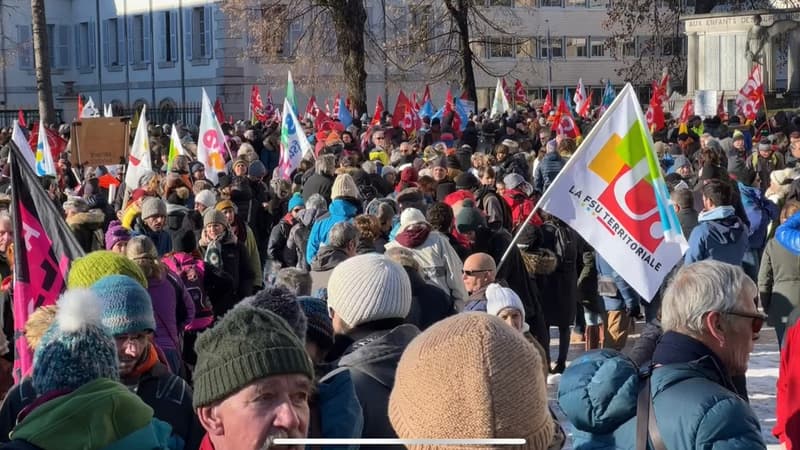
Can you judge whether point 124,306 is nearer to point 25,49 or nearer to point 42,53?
point 42,53

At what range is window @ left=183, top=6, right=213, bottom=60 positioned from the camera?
55894 millimetres

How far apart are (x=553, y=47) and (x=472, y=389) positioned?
67.6 m

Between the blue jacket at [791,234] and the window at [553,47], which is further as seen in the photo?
the window at [553,47]

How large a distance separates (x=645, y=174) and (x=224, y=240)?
3.37 m

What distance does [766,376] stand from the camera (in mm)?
10547

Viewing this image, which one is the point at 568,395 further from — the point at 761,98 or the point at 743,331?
the point at 761,98

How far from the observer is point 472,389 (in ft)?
7.95

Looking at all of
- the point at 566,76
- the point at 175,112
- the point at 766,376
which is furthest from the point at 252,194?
the point at 566,76

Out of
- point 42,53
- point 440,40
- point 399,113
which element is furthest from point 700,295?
point 440,40

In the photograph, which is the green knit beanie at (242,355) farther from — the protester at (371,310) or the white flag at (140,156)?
the white flag at (140,156)

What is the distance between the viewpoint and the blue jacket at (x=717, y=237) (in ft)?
32.5

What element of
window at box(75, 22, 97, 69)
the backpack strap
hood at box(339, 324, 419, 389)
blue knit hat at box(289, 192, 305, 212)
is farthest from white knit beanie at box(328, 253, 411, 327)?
window at box(75, 22, 97, 69)

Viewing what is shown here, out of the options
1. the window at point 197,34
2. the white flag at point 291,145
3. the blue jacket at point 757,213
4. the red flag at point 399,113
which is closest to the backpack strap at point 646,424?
the blue jacket at point 757,213

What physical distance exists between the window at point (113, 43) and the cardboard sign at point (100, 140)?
44323mm
